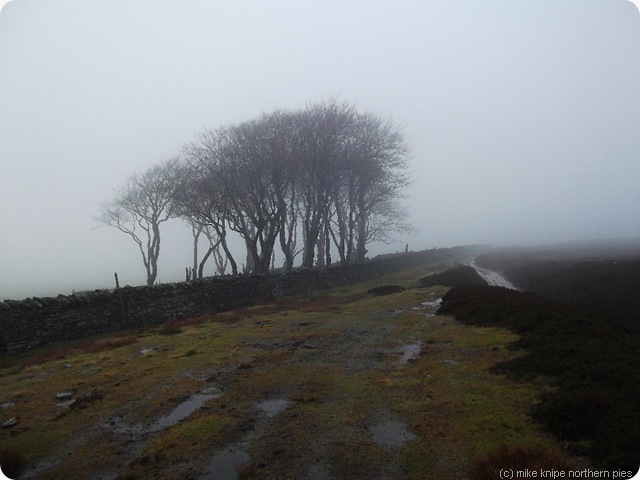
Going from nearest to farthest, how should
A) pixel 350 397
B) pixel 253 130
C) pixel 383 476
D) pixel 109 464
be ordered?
pixel 383 476 < pixel 109 464 < pixel 350 397 < pixel 253 130

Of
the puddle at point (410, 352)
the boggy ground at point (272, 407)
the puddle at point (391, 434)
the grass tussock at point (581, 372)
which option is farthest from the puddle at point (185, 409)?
the grass tussock at point (581, 372)

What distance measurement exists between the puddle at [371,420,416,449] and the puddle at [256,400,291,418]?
2.16 m

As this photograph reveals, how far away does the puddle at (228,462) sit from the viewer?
5.79m

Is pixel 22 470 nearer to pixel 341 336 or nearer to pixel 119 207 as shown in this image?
pixel 341 336

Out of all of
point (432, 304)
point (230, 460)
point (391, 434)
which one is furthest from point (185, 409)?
point (432, 304)

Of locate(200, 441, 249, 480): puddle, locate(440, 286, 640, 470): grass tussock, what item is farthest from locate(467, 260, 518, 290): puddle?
locate(200, 441, 249, 480): puddle

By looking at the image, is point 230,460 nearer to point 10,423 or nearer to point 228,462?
point 228,462

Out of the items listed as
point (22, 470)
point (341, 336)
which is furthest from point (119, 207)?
point (22, 470)

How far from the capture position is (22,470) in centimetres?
Result: 651

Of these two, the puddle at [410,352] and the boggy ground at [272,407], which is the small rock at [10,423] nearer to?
the boggy ground at [272,407]

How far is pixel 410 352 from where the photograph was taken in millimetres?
12305

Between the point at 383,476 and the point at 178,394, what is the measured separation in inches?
234

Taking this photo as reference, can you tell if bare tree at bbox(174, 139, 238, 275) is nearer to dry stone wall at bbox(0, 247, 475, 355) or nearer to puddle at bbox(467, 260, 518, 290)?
dry stone wall at bbox(0, 247, 475, 355)

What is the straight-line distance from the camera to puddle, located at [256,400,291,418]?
8039 millimetres
